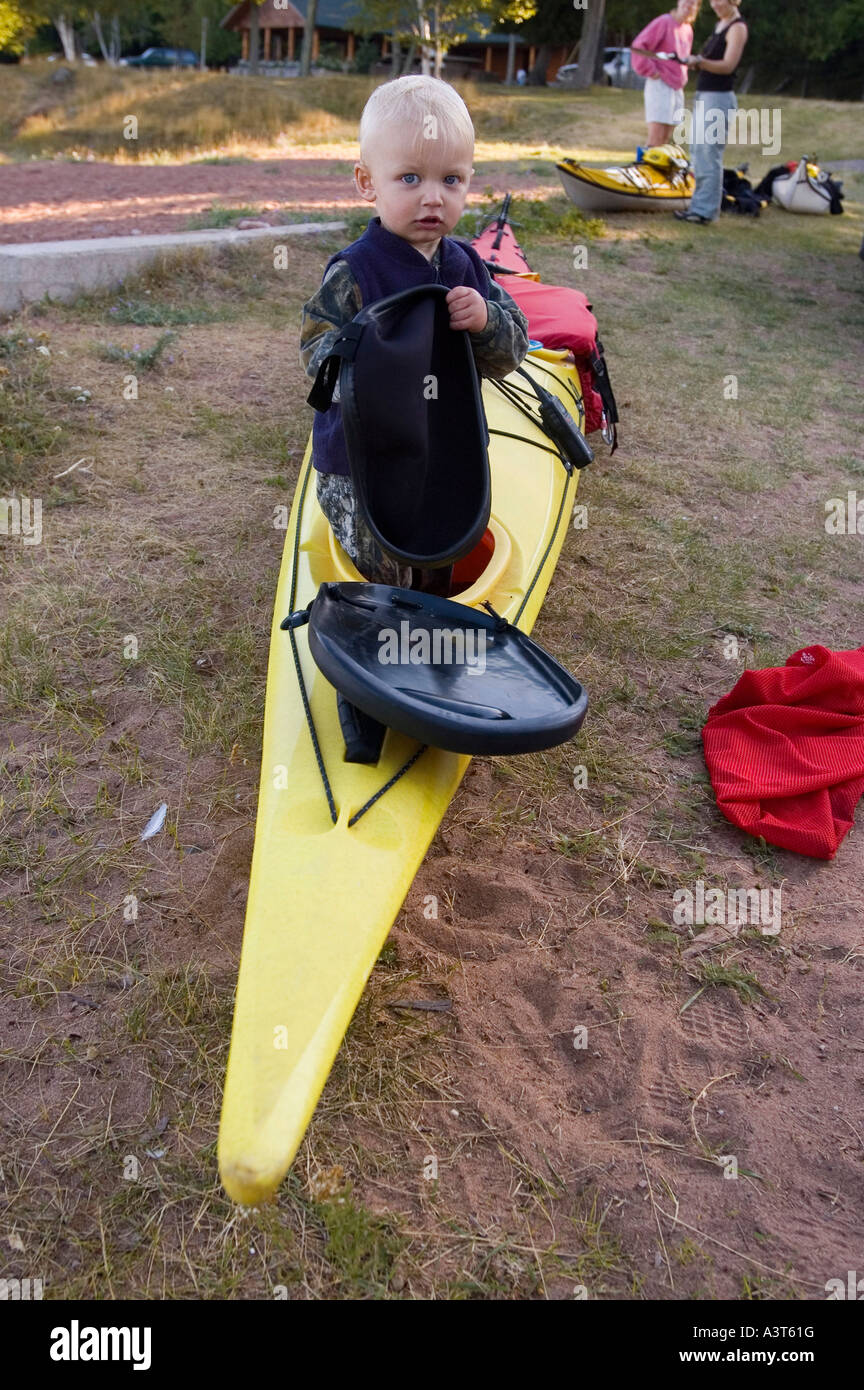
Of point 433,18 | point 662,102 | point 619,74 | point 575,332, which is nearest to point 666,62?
point 662,102

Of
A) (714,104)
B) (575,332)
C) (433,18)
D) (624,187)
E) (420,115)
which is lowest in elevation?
(575,332)

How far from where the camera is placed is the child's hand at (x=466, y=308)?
7.34 ft

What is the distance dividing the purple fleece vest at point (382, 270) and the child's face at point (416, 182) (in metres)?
0.05

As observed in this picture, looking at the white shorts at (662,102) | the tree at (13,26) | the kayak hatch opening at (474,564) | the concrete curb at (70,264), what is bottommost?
the kayak hatch opening at (474,564)

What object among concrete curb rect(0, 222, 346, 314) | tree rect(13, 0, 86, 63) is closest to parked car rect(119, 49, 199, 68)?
tree rect(13, 0, 86, 63)

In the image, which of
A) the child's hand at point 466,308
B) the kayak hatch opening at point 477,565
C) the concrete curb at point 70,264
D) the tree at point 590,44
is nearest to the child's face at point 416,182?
the child's hand at point 466,308

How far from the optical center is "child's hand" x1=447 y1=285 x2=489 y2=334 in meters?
2.24

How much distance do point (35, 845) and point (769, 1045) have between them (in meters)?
1.70

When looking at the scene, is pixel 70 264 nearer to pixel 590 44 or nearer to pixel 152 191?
pixel 152 191

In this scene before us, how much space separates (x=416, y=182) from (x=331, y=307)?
1.12 ft

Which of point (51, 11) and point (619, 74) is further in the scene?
point (619, 74)

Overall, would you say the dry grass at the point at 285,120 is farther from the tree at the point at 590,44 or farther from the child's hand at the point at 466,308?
the child's hand at the point at 466,308

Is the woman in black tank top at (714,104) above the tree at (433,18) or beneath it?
beneath

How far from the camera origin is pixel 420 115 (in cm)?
202
